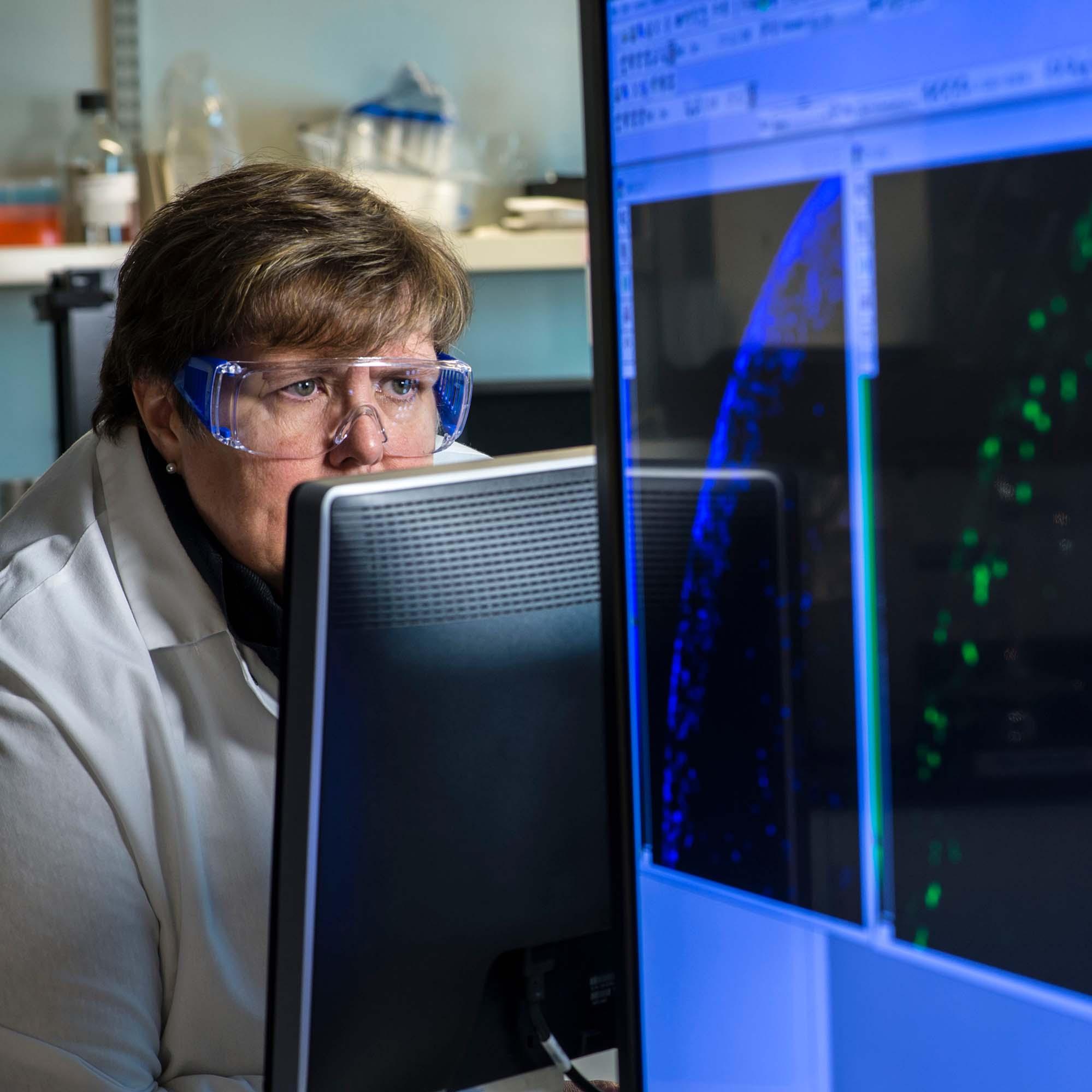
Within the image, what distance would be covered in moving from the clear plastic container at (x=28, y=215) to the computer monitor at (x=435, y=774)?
2.08 meters

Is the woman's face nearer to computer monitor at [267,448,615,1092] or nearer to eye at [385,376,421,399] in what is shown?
eye at [385,376,421,399]

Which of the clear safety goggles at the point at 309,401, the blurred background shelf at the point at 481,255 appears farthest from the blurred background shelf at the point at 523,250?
the clear safety goggles at the point at 309,401

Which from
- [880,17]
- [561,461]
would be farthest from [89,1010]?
[880,17]

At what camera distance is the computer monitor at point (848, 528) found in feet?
1.18

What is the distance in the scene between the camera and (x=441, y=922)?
1.93ft

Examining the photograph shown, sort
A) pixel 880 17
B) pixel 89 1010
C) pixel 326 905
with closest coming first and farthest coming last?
pixel 880 17 < pixel 326 905 < pixel 89 1010

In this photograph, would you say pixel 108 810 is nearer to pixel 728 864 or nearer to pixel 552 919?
pixel 552 919

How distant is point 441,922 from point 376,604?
0.15 m

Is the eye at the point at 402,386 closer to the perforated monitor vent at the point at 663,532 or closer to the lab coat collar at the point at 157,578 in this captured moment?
the lab coat collar at the point at 157,578

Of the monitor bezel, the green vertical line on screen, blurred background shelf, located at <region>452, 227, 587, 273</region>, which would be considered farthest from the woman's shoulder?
blurred background shelf, located at <region>452, 227, 587, 273</region>

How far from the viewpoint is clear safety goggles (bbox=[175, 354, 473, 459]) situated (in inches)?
40.9

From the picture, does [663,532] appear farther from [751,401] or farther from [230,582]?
[230,582]

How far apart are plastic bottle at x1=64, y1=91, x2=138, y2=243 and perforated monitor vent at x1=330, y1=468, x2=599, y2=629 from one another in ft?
6.43

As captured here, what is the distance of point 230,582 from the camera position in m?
1.03
